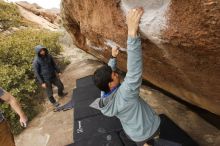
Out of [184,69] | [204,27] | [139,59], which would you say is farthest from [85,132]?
[204,27]

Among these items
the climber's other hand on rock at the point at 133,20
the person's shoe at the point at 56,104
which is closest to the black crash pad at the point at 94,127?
the person's shoe at the point at 56,104

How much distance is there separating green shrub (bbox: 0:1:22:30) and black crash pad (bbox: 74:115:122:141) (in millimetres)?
8703

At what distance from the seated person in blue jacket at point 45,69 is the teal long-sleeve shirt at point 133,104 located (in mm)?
4497

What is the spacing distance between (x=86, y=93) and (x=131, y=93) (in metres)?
4.54

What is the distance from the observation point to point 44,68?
818cm

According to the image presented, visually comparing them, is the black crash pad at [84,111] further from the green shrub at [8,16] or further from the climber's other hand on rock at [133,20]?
the green shrub at [8,16]

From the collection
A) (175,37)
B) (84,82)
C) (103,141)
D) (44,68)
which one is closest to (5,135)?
(103,141)

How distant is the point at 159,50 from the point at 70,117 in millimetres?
4185

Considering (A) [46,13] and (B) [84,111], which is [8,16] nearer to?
(A) [46,13]

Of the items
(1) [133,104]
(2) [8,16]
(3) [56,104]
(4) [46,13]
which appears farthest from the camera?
(4) [46,13]

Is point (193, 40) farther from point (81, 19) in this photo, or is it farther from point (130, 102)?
point (81, 19)

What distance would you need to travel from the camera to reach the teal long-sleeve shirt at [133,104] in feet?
10.7

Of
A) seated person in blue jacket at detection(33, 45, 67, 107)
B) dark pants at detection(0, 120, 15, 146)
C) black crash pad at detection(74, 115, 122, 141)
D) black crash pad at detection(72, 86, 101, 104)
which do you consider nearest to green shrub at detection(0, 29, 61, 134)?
seated person in blue jacket at detection(33, 45, 67, 107)

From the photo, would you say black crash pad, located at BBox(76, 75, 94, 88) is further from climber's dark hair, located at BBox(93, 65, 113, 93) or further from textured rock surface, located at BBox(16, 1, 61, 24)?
textured rock surface, located at BBox(16, 1, 61, 24)
